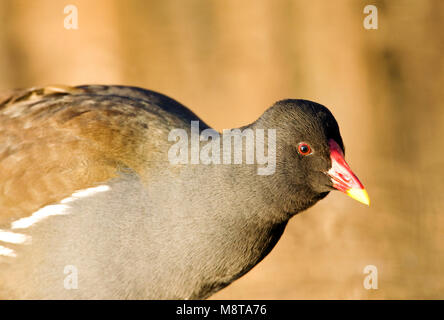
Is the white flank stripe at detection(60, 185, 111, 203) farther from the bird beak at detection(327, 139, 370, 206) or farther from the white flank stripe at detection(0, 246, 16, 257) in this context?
the bird beak at detection(327, 139, 370, 206)

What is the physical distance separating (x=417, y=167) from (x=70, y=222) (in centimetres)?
442

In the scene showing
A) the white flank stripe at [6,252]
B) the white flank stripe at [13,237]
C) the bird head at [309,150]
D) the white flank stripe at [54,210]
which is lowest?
the white flank stripe at [6,252]

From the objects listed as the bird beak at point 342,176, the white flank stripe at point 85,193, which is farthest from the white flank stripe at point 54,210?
the bird beak at point 342,176

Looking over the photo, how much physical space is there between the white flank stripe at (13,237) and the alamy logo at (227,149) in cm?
104

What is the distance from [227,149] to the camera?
140 inches

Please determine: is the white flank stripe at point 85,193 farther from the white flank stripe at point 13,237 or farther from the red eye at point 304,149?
the red eye at point 304,149

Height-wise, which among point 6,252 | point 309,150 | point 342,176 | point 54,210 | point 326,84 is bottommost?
point 6,252

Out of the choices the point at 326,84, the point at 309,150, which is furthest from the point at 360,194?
the point at 326,84

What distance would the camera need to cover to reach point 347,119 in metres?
6.86

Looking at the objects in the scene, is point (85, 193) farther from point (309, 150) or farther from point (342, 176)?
point (342, 176)

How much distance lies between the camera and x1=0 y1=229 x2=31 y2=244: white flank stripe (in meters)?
3.73

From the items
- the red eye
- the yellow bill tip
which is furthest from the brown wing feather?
the yellow bill tip

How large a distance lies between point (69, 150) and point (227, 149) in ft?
3.27

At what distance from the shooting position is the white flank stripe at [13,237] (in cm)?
373
